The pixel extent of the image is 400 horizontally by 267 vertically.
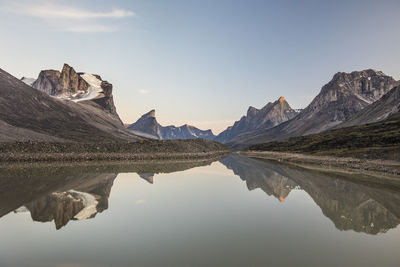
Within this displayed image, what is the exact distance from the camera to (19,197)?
26.6 m

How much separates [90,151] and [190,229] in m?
78.2

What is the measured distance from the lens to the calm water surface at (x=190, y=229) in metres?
13.0

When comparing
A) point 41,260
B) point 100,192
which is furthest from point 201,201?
point 41,260

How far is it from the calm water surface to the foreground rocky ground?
1891 inches

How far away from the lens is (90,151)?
8769cm

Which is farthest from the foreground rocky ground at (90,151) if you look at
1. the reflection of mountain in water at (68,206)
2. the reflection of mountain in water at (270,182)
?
the reflection of mountain in water at (68,206)

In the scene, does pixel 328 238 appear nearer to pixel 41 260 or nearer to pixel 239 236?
pixel 239 236

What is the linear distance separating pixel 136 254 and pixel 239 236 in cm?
643

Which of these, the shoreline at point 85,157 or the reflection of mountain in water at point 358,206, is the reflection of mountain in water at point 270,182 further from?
the shoreline at point 85,157

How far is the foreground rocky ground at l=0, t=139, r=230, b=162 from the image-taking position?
73625 mm

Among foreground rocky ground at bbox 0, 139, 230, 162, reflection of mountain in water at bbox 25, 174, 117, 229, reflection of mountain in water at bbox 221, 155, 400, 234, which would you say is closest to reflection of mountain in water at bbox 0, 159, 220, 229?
reflection of mountain in water at bbox 25, 174, 117, 229

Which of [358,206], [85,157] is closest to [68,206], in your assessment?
[358,206]

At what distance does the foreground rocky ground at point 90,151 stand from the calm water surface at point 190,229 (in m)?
48.0

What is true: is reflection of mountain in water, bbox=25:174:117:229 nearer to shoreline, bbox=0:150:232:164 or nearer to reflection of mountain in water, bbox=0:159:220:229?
reflection of mountain in water, bbox=0:159:220:229
